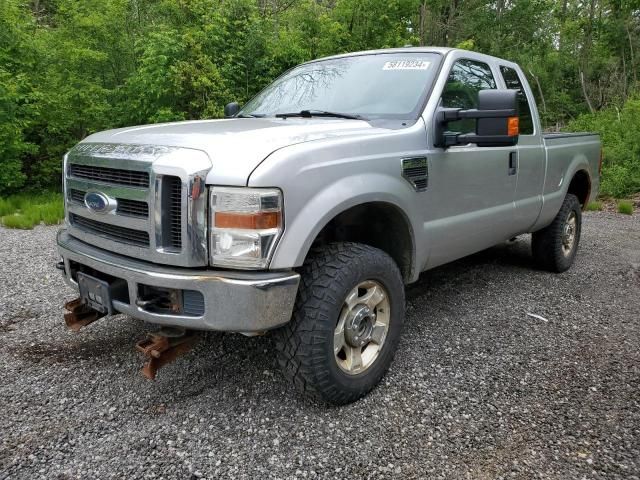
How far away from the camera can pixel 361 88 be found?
3436mm

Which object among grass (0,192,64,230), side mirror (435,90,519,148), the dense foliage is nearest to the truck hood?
side mirror (435,90,519,148)

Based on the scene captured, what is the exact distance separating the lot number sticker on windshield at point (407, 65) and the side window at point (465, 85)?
19 centimetres

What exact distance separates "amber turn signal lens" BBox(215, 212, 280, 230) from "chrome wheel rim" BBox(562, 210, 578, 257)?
3.88m

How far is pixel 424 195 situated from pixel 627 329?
1.98 meters

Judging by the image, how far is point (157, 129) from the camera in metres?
2.79

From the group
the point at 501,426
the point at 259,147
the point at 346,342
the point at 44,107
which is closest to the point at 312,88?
the point at 259,147

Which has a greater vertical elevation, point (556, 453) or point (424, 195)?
point (424, 195)

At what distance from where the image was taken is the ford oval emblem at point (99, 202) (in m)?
2.45

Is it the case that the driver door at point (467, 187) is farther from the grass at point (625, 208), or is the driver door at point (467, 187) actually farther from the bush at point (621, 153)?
the bush at point (621, 153)

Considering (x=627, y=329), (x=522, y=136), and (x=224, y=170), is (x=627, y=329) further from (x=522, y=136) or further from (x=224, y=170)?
(x=224, y=170)

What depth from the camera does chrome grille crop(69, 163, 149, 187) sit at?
2285 millimetres

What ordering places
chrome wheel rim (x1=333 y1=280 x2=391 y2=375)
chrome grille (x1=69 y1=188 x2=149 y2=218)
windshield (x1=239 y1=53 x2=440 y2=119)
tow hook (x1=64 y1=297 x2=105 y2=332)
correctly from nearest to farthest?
chrome grille (x1=69 y1=188 x2=149 y2=218)
chrome wheel rim (x1=333 y1=280 x2=391 y2=375)
tow hook (x1=64 y1=297 x2=105 y2=332)
windshield (x1=239 y1=53 x2=440 y2=119)

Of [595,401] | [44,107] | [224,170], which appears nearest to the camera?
[224,170]

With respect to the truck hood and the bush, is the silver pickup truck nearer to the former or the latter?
the truck hood
